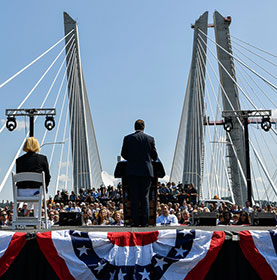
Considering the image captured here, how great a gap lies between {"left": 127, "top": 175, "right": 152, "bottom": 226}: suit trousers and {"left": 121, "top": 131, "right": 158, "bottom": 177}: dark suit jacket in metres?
0.11

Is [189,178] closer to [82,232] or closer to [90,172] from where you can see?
[90,172]

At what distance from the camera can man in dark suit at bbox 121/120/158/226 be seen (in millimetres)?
7676

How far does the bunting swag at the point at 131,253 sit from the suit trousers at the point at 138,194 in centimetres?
151

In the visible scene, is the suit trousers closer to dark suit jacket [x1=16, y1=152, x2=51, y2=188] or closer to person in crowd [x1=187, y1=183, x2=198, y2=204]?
dark suit jacket [x1=16, y1=152, x2=51, y2=188]

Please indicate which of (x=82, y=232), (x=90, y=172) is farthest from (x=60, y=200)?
(x=82, y=232)

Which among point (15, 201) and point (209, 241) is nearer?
point (209, 241)

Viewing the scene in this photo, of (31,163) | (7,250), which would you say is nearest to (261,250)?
(7,250)

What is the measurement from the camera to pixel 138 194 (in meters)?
7.79

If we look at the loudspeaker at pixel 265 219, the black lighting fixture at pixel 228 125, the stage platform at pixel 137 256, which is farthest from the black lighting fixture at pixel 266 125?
the stage platform at pixel 137 256

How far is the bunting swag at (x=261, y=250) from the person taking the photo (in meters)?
6.05

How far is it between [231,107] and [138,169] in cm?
2119

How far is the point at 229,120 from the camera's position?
Result: 22.4 metres

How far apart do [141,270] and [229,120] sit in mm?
17090

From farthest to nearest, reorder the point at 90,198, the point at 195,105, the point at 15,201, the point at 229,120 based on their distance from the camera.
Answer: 1. the point at 195,105
2. the point at 90,198
3. the point at 229,120
4. the point at 15,201
